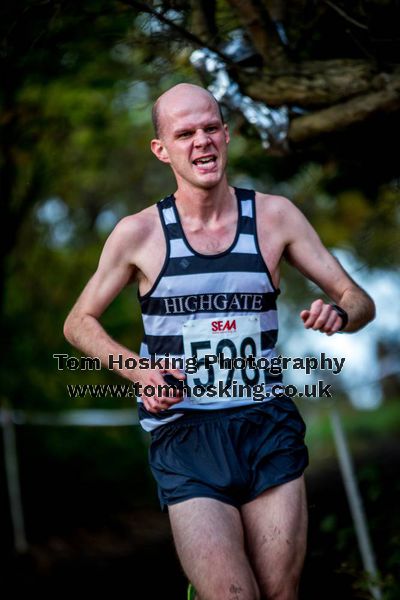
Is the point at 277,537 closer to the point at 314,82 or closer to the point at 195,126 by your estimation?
the point at 195,126

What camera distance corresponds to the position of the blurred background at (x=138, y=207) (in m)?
4.41

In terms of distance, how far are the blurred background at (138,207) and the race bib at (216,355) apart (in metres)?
1.29

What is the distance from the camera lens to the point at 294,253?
3.45 meters

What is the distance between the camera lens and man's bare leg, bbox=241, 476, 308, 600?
10.1ft

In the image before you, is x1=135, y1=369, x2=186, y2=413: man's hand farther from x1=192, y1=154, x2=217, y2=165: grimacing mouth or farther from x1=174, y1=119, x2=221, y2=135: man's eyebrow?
x1=174, y1=119, x2=221, y2=135: man's eyebrow

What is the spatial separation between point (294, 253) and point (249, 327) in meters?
0.36

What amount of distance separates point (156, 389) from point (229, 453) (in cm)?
39

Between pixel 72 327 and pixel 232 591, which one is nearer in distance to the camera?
pixel 232 591

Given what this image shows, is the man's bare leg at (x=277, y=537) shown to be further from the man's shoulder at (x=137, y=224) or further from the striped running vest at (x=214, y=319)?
the man's shoulder at (x=137, y=224)

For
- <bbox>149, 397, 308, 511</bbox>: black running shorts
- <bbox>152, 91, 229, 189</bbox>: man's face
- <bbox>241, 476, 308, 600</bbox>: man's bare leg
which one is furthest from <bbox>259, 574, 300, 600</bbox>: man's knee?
<bbox>152, 91, 229, 189</bbox>: man's face

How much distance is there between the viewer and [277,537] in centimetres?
309

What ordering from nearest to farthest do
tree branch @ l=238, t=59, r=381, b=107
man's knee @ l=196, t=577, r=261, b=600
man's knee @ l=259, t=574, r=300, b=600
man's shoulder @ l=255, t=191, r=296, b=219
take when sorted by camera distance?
man's knee @ l=196, t=577, r=261, b=600, man's knee @ l=259, t=574, r=300, b=600, man's shoulder @ l=255, t=191, r=296, b=219, tree branch @ l=238, t=59, r=381, b=107

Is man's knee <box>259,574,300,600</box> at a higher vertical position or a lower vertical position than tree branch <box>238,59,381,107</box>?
lower

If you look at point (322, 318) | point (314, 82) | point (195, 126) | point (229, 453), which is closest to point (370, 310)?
point (322, 318)
